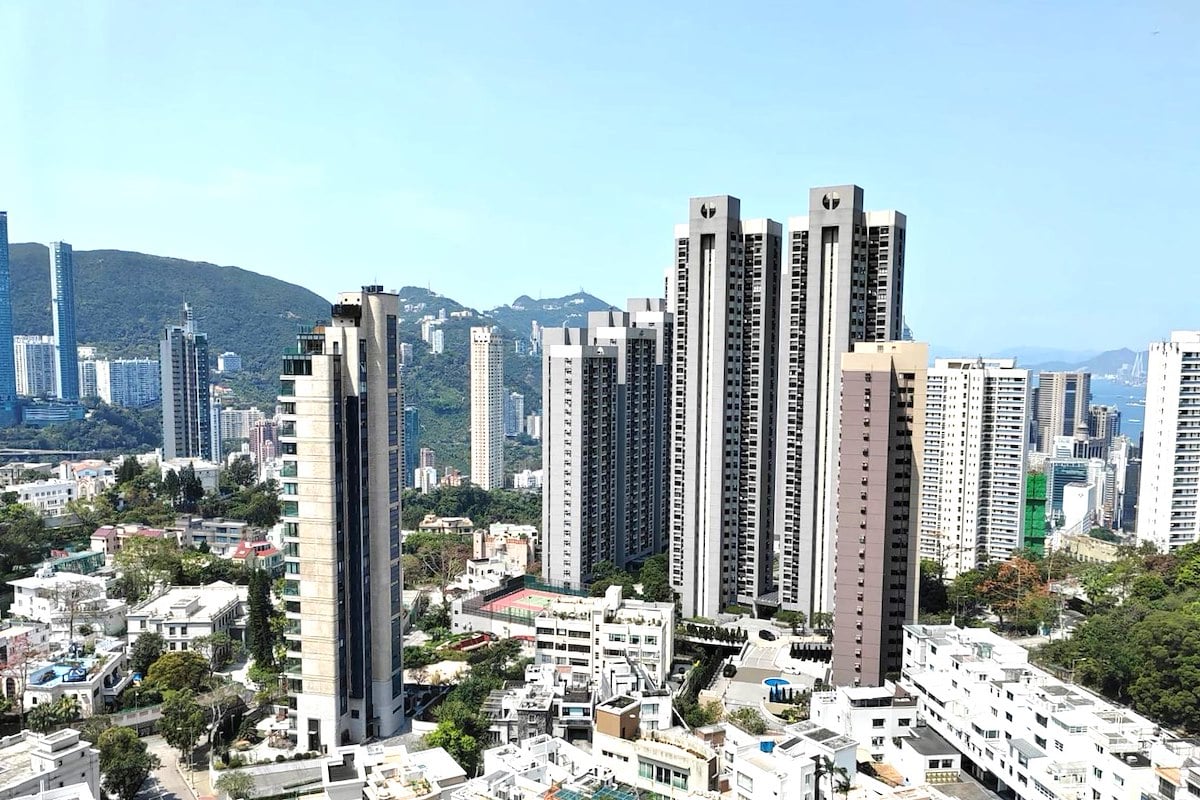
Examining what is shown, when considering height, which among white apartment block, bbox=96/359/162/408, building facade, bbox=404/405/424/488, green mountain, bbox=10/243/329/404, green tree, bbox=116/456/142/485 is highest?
green mountain, bbox=10/243/329/404

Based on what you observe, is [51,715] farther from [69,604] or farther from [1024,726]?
[1024,726]

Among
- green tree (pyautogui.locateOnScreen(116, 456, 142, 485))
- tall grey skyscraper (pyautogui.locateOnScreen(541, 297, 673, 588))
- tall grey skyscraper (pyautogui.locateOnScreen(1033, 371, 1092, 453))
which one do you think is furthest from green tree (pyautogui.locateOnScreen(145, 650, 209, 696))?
tall grey skyscraper (pyautogui.locateOnScreen(1033, 371, 1092, 453))

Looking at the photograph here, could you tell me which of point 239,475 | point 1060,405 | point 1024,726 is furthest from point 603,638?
point 1060,405

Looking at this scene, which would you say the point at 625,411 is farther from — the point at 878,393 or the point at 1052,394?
the point at 1052,394

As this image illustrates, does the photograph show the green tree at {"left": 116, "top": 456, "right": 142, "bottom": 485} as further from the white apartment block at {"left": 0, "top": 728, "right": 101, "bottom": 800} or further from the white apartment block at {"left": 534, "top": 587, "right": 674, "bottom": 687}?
the white apartment block at {"left": 0, "top": 728, "right": 101, "bottom": 800}

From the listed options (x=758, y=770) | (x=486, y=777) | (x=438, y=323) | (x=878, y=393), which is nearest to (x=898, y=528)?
(x=878, y=393)

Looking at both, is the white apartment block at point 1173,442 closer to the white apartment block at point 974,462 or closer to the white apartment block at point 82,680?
the white apartment block at point 974,462

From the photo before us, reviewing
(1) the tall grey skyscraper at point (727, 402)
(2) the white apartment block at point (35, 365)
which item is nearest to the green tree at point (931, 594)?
(1) the tall grey skyscraper at point (727, 402)
